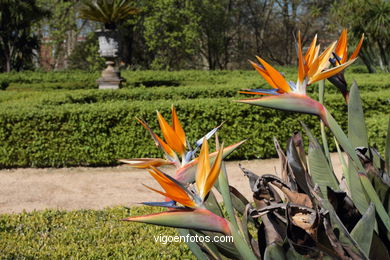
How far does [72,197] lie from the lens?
5.18 metres

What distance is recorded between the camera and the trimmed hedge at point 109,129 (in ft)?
21.6

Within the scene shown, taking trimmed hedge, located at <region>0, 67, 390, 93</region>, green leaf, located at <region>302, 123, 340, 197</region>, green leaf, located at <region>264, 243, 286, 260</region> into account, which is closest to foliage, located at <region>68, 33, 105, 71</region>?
trimmed hedge, located at <region>0, 67, 390, 93</region>

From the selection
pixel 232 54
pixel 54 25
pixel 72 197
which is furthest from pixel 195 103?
pixel 232 54

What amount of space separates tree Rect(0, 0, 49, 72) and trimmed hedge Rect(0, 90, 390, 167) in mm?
16472

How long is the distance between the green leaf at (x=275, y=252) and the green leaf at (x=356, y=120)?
0.48m

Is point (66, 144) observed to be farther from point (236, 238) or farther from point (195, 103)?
point (236, 238)

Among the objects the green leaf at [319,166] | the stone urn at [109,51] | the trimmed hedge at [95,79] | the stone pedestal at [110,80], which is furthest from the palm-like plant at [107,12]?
the green leaf at [319,166]

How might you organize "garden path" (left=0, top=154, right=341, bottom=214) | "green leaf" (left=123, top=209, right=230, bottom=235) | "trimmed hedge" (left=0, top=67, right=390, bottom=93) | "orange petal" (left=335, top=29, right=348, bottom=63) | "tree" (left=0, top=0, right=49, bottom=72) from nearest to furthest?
"green leaf" (left=123, top=209, right=230, bottom=235) < "orange petal" (left=335, top=29, right=348, bottom=63) < "garden path" (left=0, top=154, right=341, bottom=214) < "trimmed hedge" (left=0, top=67, right=390, bottom=93) < "tree" (left=0, top=0, right=49, bottom=72)

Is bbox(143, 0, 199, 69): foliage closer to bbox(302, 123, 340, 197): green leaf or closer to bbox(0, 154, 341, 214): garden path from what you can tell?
bbox(0, 154, 341, 214): garden path

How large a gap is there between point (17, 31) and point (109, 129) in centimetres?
1862

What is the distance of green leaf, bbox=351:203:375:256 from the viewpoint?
42.1 inches

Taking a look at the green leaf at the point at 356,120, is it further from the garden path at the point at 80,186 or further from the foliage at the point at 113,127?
the foliage at the point at 113,127

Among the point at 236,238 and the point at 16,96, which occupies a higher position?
the point at 236,238

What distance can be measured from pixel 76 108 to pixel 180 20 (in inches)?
590
